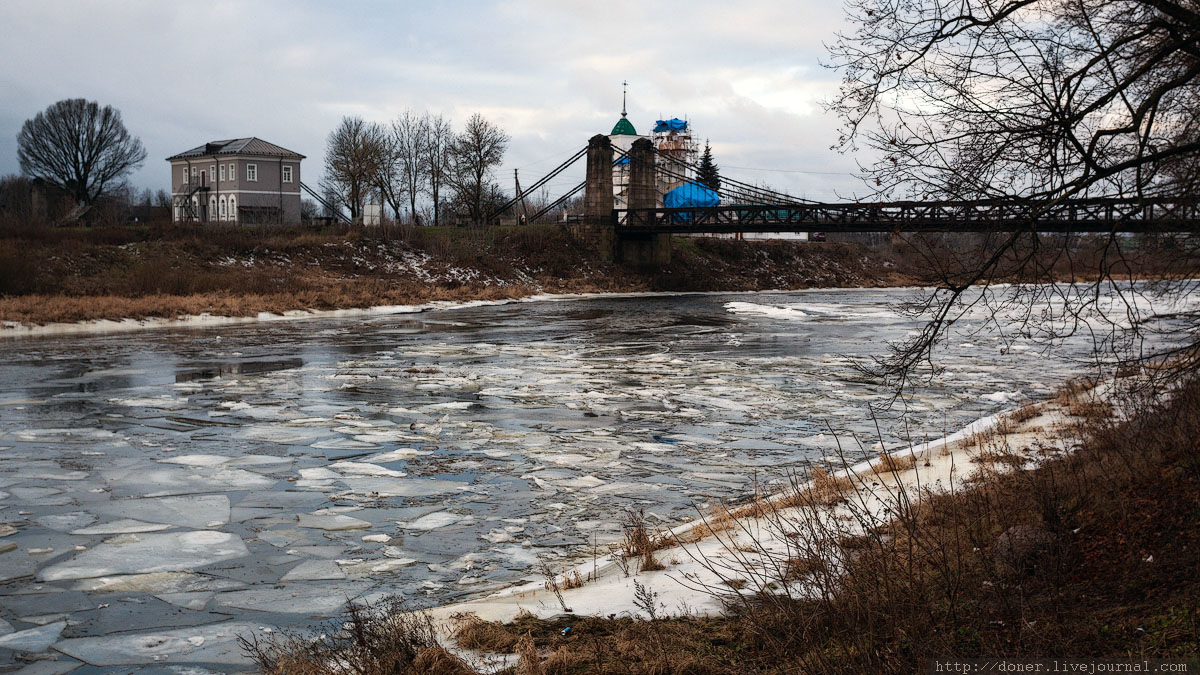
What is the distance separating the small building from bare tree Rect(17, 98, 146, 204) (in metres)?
7.65

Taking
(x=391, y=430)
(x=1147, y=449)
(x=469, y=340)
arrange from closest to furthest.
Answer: (x=1147, y=449)
(x=391, y=430)
(x=469, y=340)

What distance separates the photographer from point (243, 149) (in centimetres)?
6831

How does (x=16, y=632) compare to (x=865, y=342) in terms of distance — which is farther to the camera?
(x=865, y=342)

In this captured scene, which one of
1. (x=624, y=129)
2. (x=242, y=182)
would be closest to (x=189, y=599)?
(x=242, y=182)

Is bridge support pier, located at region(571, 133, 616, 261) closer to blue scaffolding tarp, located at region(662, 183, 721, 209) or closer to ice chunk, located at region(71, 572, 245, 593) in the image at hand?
blue scaffolding tarp, located at region(662, 183, 721, 209)

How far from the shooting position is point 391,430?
12211 millimetres

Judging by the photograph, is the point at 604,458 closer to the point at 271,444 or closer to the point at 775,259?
the point at 271,444

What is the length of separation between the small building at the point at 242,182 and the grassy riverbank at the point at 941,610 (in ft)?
217

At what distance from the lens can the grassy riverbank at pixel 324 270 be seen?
30516 millimetres

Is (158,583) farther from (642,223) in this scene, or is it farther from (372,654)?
(642,223)

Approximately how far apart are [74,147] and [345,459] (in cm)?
7441

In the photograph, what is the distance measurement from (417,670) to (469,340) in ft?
68.1

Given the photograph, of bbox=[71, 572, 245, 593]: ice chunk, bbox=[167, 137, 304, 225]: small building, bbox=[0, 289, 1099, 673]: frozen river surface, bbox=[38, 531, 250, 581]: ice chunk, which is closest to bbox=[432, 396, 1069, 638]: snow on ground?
bbox=[0, 289, 1099, 673]: frozen river surface

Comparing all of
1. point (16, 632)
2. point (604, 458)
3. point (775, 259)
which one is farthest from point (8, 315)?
point (775, 259)
